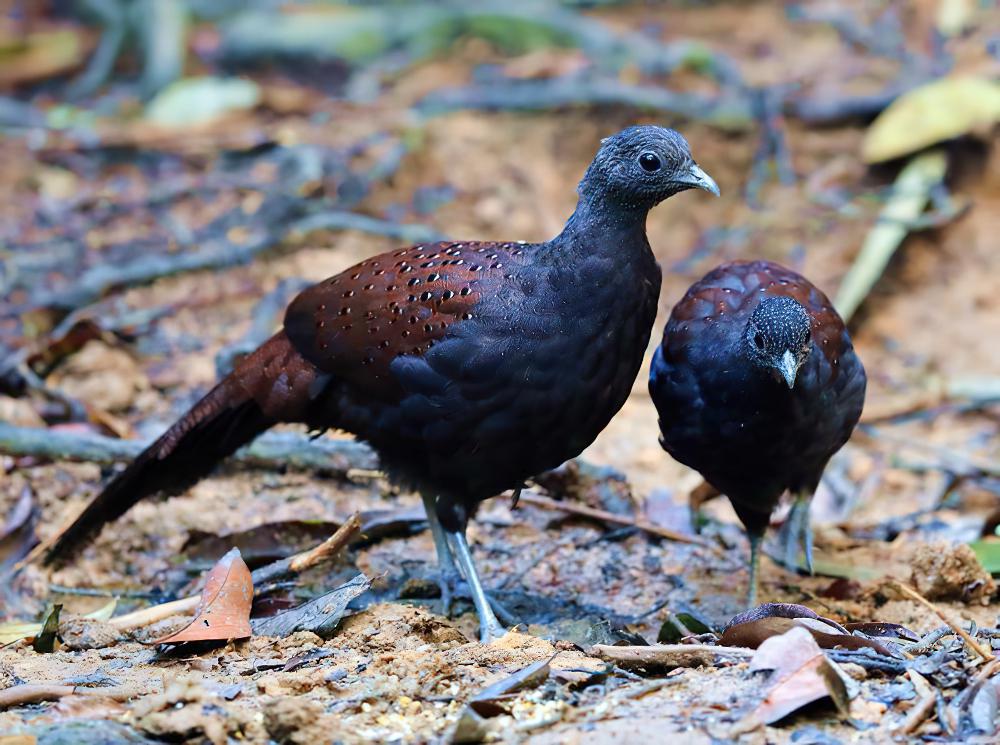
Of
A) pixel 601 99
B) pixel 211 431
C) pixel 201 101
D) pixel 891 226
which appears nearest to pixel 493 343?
pixel 211 431

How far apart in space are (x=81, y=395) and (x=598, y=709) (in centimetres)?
403

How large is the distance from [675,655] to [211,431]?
2262mm

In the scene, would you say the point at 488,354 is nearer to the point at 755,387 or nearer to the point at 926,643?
the point at 755,387

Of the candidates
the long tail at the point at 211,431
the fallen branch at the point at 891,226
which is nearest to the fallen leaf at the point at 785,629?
the long tail at the point at 211,431

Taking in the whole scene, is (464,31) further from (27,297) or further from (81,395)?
(81,395)

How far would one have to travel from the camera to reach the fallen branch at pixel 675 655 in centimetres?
342

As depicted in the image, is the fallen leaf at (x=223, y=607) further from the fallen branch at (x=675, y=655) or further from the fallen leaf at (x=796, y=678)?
the fallen leaf at (x=796, y=678)

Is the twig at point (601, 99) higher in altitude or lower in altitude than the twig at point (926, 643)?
higher

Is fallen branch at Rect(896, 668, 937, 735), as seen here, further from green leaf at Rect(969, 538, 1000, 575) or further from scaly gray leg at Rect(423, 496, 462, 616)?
scaly gray leg at Rect(423, 496, 462, 616)

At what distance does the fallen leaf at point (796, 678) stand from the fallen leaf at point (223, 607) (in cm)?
177

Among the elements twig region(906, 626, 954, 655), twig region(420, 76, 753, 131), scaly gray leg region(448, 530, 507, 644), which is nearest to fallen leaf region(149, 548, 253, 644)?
scaly gray leg region(448, 530, 507, 644)

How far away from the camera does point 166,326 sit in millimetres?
7207

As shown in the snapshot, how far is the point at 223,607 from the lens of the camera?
4.15 metres

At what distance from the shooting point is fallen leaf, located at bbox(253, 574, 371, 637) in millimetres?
4074
